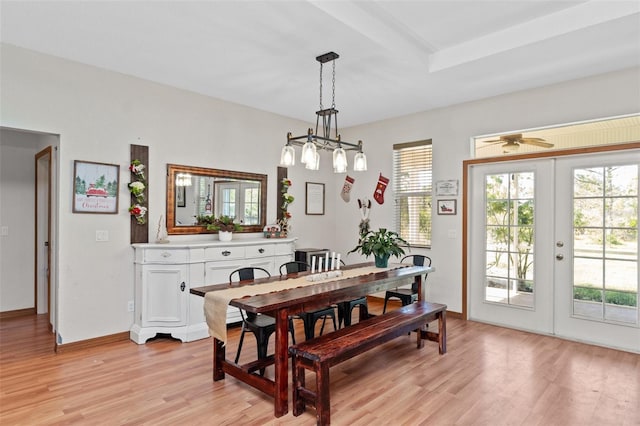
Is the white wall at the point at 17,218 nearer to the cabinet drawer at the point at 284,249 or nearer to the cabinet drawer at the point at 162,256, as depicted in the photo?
the cabinet drawer at the point at 162,256

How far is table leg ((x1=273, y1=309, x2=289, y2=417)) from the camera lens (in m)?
2.48

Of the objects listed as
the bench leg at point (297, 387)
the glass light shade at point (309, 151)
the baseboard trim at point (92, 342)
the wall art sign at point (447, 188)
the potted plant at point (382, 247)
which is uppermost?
the glass light shade at point (309, 151)

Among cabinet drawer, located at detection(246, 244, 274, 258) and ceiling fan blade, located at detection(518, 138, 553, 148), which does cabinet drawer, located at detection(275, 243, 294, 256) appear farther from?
ceiling fan blade, located at detection(518, 138, 553, 148)

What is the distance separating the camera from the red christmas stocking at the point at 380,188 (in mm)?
5789

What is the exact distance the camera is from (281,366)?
251cm

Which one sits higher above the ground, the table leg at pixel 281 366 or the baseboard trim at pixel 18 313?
the table leg at pixel 281 366

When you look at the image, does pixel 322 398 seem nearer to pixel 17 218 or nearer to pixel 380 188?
pixel 380 188

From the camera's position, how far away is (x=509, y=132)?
4.52 metres

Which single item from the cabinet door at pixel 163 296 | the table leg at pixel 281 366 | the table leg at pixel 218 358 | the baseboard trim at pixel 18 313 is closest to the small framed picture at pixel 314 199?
the cabinet door at pixel 163 296

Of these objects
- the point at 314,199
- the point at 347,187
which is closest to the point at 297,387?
the point at 314,199

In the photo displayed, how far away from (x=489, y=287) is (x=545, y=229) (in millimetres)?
977

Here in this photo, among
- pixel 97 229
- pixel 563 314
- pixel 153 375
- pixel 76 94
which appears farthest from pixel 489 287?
pixel 76 94

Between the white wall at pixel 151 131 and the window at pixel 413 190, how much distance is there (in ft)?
0.48

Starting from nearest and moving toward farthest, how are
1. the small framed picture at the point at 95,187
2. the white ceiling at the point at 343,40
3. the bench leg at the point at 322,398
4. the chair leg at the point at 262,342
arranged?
the bench leg at the point at 322,398 → the white ceiling at the point at 343,40 → the chair leg at the point at 262,342 → the small framed picture at the point at 95,187
